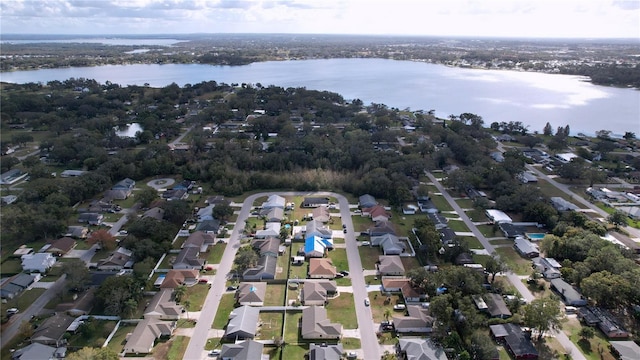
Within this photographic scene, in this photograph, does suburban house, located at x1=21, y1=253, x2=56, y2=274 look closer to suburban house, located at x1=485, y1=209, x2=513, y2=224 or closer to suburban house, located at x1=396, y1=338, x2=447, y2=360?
suburban house, located at x1=396, y1=338, x2=447, y2=360

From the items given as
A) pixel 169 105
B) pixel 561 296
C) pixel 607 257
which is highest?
pixel 169 105

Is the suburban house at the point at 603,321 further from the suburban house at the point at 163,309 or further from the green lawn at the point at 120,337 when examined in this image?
the green lawn at the point at 120,337

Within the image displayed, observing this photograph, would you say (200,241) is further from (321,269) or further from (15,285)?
(15,285)

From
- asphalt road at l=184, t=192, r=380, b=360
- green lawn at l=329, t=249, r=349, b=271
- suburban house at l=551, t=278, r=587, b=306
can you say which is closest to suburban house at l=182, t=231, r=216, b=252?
asphalt road at l=184, t=192, r=380, b=360

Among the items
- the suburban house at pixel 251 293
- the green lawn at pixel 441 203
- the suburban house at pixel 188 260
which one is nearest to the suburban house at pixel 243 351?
the suburban house at pixel 251 293

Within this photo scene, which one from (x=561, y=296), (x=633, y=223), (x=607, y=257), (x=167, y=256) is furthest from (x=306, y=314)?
(x=633, y=223)

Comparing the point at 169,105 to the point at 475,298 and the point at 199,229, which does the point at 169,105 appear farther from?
the point at 475,298

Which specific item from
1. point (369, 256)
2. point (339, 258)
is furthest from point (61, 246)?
point (369, 256)

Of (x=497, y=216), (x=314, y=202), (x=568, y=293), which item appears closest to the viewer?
(x=568, y=293)
